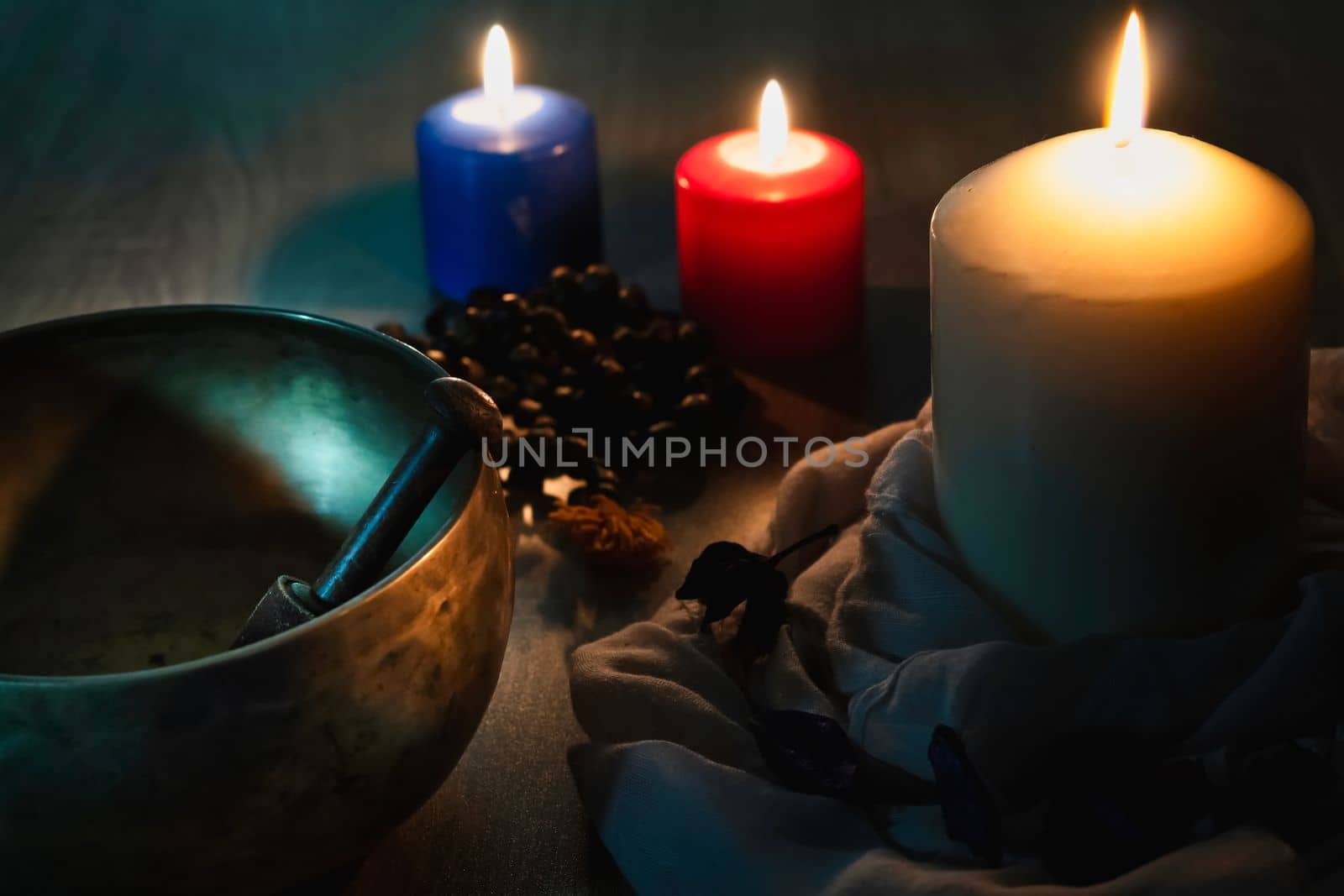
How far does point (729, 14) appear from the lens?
1.32m

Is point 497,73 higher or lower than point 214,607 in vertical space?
higher

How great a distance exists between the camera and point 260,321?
0.51 meters

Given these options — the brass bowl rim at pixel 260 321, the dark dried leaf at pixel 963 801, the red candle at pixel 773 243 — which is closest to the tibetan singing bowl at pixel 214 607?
the brass bowl rim at pixel 260 321

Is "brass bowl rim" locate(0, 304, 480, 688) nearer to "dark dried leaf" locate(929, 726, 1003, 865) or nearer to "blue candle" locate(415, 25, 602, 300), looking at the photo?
"dark dried leaf" locate(929, 726, 1003, 865)

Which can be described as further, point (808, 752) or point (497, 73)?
point (497, 73)

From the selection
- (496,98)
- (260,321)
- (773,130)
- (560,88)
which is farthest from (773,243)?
(560,88)

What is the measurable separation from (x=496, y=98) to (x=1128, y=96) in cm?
48

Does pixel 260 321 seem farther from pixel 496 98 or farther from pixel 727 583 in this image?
pixel 496 98

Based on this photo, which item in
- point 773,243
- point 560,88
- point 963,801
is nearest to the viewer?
point 963,801

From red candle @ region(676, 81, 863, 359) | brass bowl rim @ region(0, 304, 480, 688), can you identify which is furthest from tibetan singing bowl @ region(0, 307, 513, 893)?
red candle @ region(676, 81, 863, 359)

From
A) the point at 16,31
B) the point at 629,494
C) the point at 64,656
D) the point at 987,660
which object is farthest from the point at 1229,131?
the point at 16,31

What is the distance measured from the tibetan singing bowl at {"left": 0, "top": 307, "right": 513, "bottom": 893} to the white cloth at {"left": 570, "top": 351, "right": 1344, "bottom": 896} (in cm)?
6

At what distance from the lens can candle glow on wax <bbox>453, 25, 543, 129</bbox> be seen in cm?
86

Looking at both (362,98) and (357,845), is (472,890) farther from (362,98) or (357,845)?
(362,98)
